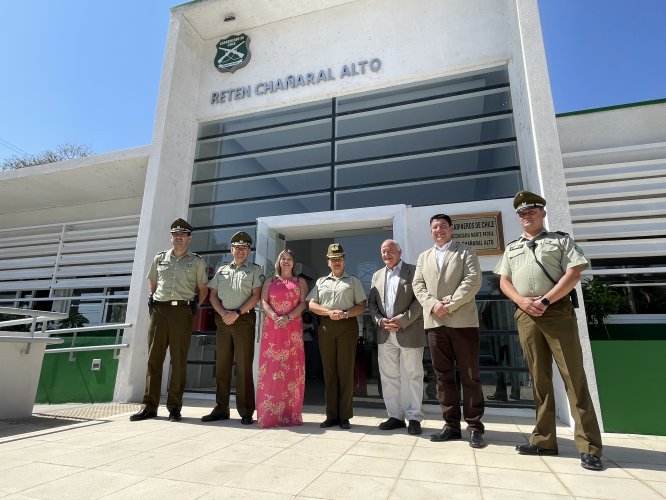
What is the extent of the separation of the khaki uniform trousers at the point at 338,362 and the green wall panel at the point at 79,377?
10.7 ft

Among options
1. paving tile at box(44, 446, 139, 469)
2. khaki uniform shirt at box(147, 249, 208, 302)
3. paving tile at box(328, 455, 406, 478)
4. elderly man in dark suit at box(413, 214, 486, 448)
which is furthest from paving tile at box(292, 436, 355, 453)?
khaki uniform shirt at box(147, 249, 208, 302)

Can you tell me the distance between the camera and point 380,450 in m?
2.64

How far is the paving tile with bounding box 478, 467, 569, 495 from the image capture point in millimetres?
1940

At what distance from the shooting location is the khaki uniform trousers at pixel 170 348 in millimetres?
3812

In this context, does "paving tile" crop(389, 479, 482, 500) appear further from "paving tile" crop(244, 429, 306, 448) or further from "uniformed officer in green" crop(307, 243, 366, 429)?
"uniformed officer in green" crop(307, 243, 366, 429)

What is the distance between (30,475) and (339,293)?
250 cm

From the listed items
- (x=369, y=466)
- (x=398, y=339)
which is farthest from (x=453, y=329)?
(x=369, y=466)

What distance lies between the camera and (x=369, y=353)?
502cm

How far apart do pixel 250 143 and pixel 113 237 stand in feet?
11.3

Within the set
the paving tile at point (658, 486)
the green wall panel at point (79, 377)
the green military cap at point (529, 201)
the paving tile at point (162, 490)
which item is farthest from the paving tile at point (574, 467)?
the green wall panel at point (79, 377)

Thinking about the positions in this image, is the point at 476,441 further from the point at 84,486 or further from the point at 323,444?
the point at 84,486

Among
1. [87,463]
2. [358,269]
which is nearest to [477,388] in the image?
[87,463]

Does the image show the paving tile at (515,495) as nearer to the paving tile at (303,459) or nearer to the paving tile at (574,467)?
the paving tile at (574,467)

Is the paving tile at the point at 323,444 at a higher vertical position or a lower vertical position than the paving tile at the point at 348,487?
lower
